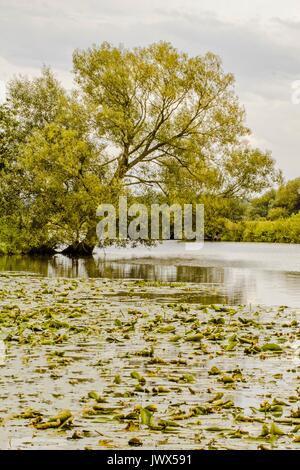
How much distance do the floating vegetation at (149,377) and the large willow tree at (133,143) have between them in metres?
25.7

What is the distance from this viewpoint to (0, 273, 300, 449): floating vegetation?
654 centimetres

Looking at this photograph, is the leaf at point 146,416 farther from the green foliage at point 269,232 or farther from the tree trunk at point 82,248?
the green foliage at point 269,232

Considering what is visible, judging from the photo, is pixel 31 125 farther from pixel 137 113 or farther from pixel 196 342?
pixel 196 342

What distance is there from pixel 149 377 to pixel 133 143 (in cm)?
3578

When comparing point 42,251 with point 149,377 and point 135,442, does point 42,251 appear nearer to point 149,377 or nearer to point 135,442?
point 149,377

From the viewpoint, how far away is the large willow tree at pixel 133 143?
41.1 meters

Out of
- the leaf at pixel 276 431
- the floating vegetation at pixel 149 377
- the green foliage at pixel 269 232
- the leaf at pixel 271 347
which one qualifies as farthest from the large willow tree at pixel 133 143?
the green foliage at pixel 269 232

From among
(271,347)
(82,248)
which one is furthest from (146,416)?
(82,248)

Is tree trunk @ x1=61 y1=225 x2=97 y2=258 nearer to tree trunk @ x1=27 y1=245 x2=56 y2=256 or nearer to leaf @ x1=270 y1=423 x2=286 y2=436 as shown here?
tree trunk @ x1=27 y1=245 x2=56 y2=256

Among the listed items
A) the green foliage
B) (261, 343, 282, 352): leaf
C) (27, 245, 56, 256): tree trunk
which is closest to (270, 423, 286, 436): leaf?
(261, 343, 282, 352): leaf

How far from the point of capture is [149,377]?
8.88m

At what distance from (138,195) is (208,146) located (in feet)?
16.1

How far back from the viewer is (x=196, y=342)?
1170cm
